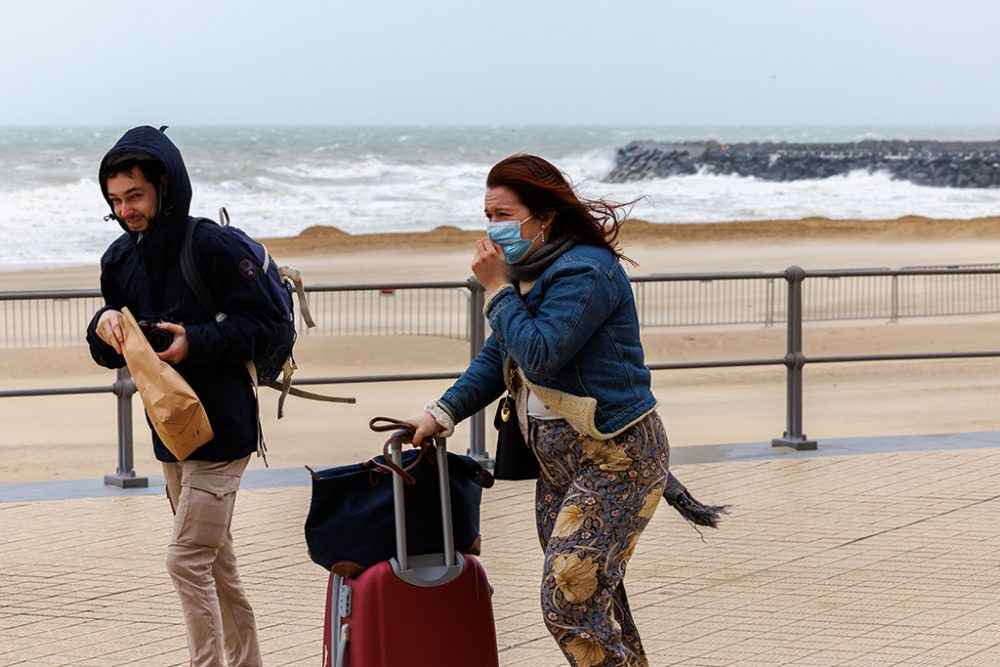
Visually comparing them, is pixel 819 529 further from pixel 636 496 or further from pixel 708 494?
pixel 636 496

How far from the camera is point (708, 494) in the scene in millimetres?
8648

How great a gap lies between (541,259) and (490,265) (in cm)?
13

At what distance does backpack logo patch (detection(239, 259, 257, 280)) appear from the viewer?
15.0 feet

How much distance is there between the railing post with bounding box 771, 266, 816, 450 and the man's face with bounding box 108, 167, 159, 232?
6093mm

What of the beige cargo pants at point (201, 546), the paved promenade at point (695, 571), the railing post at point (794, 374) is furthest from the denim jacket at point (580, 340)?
the railing post at point (794, 374)

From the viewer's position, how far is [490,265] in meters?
4.01

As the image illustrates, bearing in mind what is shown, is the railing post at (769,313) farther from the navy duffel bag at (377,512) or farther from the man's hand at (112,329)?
the navy duffel bag at (377,512)

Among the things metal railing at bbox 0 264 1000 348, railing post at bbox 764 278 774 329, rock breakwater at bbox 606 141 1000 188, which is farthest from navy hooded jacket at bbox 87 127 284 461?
rock breakwater at bbox 606 141 1000 188

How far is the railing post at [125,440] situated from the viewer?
866 cm

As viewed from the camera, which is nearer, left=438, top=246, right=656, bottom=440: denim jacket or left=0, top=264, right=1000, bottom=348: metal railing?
left=438, top=246, right=656, bottom=440: denim jacket

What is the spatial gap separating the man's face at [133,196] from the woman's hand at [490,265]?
39.7 inches

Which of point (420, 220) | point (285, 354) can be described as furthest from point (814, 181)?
point (285, 354)

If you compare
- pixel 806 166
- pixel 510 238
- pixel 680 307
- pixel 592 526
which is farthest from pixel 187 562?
pixel 806 166

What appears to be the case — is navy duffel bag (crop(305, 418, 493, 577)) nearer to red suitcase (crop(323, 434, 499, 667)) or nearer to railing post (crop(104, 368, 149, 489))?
red suitcase (crop(323, 434, 499, 667))
